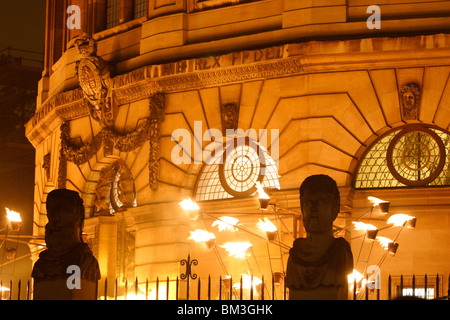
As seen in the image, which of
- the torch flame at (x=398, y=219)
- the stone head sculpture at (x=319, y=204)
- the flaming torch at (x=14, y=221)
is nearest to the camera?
the stone head sculpture at (x=319, y=204)

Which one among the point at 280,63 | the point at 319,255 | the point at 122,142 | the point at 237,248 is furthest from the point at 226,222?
the point at 319,255

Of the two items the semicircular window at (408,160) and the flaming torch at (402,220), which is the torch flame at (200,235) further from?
the flaming torch at (402,220)

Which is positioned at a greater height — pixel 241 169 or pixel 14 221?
pixel 241 169

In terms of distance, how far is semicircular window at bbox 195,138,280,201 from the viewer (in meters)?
33.3

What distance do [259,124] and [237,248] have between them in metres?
4.07

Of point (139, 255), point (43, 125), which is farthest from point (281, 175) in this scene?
point (43, 125)

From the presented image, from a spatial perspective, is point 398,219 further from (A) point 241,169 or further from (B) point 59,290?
(B) point 59,290

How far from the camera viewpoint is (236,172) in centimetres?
3416

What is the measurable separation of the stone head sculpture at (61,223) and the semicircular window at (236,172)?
1429 centimetres

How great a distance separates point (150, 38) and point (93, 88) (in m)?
2.67

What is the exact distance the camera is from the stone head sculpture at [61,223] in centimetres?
1892

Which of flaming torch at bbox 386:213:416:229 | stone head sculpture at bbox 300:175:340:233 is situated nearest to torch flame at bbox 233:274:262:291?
flaming torch at bbox 386:213:416:229

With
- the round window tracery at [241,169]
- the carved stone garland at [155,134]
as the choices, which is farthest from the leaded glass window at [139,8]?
the round window tracery at [241,169]

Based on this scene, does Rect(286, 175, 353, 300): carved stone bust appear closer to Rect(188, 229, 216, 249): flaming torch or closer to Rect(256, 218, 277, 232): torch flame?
Rect(256, 218, 277, 232): torch flame
